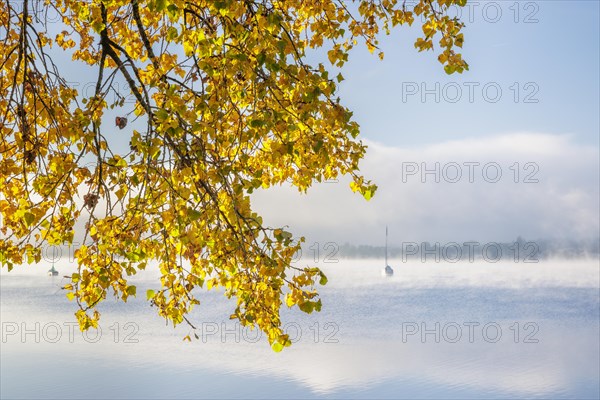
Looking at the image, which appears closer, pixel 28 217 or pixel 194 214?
pixel 194 214

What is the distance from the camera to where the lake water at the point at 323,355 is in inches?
766

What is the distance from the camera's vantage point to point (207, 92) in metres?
4.96

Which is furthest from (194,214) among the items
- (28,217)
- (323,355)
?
(323,355)

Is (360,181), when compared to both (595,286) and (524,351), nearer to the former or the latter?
(524,351)

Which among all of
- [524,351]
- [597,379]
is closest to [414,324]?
[524,351]

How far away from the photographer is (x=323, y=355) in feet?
80.3

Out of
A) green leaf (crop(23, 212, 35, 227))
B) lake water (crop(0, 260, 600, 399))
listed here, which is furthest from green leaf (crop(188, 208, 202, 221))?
lake water (crop(0, 260, 600, 399))

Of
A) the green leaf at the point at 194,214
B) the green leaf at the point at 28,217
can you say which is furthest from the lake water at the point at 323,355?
the green leaf at the point at 194,214

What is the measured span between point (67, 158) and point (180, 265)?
1.33 m

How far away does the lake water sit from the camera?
63.9 ft

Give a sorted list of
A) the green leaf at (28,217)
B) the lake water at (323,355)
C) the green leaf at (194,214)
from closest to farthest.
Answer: the green leaf at (194,214)
the green leaf at (28,217)
the lake water at (323,355)

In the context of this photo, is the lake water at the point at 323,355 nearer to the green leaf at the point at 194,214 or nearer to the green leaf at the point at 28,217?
the green leaf at the point at 28,217

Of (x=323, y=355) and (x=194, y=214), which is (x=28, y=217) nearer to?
(x=194, y=214)

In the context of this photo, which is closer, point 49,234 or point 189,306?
point 49,234
